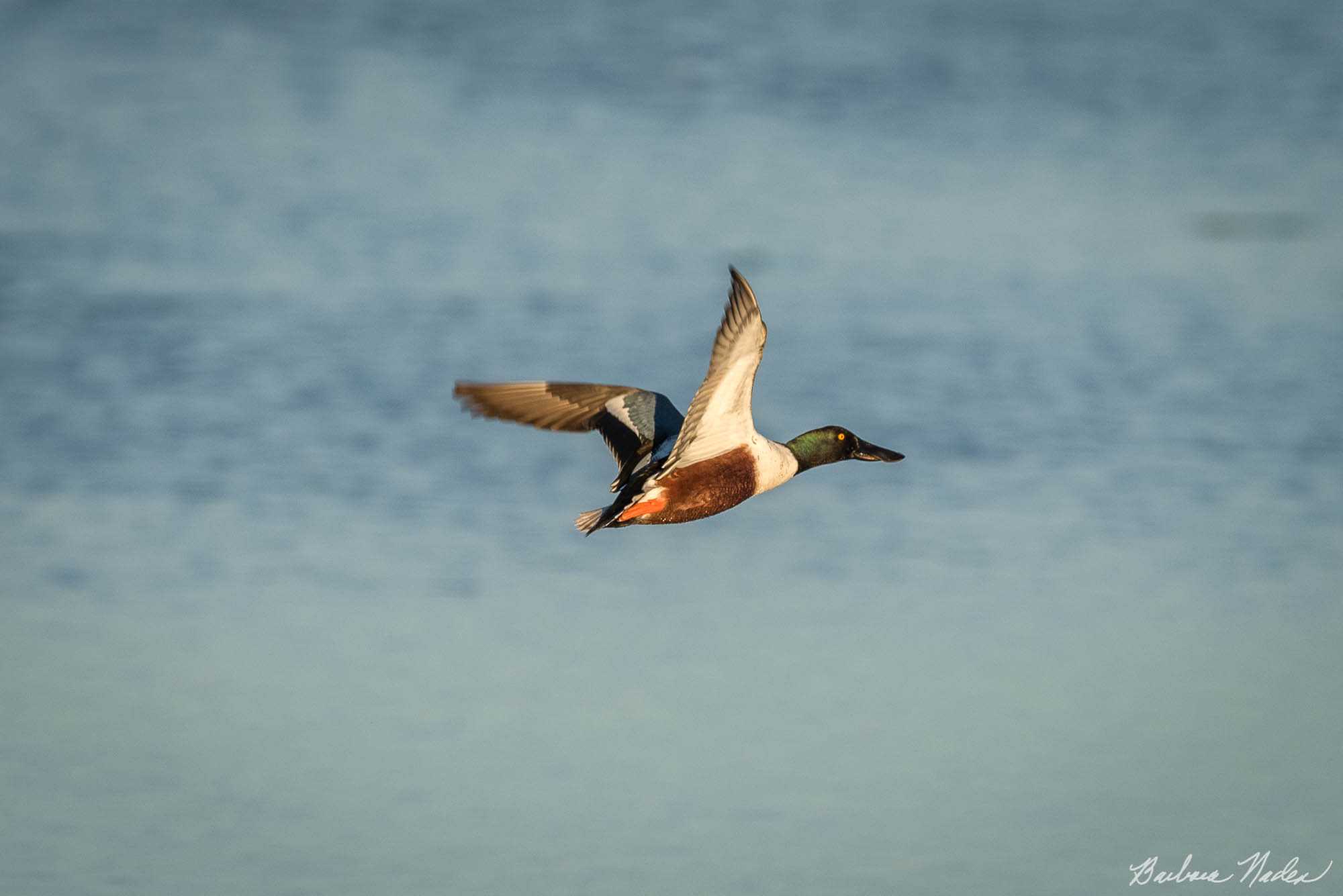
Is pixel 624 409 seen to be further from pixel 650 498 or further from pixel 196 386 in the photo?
pixel 196 386

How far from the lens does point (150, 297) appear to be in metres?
11.2

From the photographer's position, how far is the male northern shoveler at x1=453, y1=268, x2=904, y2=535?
566cm

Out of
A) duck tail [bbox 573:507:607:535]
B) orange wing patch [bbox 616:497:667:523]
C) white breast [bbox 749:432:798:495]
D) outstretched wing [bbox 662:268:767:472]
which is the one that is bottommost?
duck tail [bbox 573:507:607:535]

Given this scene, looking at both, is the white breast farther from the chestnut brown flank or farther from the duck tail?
the duck tail

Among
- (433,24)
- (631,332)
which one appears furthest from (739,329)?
(433,24)

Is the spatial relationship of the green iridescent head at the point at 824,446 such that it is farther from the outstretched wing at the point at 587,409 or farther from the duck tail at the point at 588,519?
the duck tail at the point at 588,519

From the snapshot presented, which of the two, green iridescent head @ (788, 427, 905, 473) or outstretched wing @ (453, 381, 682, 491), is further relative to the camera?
green iridescent head @ (788, 427, 905, 473)

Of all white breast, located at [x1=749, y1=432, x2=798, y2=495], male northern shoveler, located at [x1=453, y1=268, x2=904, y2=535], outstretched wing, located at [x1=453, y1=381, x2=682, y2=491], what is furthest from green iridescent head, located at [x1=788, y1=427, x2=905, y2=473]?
outstretched wing, located at [x1=453, y1=381, x2=682, y2=491]

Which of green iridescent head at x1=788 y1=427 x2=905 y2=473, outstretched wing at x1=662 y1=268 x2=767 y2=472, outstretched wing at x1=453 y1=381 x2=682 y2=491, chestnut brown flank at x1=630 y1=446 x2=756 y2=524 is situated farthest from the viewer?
green iridescent head at x1=788 y1=427 x2=905 y2=473

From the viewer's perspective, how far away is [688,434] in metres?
6.01

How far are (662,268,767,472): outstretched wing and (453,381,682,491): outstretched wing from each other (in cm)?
51

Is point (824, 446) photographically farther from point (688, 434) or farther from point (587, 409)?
point (688, 434)

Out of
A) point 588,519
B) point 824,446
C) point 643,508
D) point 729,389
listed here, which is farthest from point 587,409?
point 729,389

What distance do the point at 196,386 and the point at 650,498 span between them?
4531 millimetres
